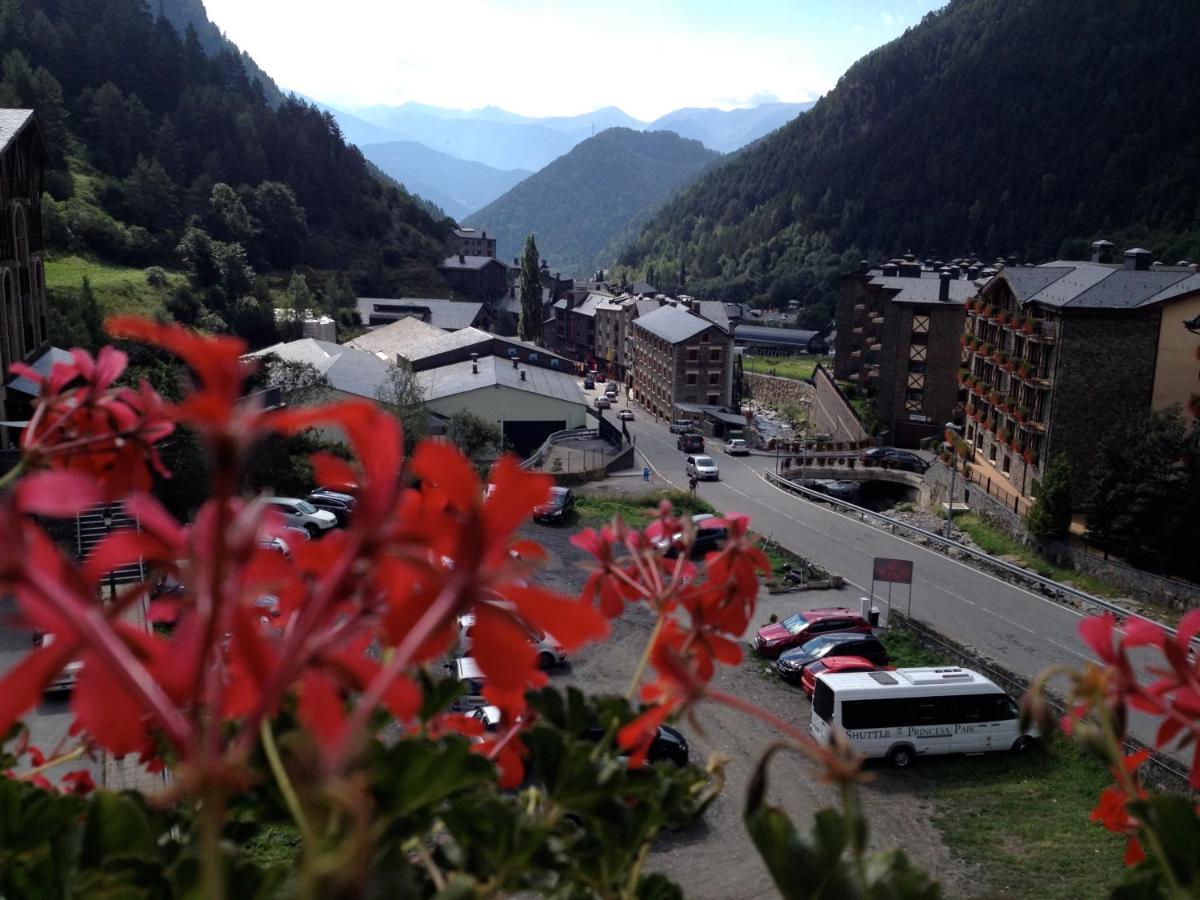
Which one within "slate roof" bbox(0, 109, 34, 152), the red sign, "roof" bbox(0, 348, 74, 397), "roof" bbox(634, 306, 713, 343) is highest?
"slate roof" bbox(0, 109, 34, 152)

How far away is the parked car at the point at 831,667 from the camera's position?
750 inches

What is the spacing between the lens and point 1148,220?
93500 mm

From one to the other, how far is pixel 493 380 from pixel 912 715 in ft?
101

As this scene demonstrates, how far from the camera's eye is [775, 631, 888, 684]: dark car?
66.0 ft

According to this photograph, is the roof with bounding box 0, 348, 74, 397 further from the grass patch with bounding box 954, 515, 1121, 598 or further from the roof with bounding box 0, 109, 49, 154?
the grass patch with bounding box 954, 515, 1121, 598

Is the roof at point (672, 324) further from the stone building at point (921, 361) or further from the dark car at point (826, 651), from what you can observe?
the dark car at point (826, 651)

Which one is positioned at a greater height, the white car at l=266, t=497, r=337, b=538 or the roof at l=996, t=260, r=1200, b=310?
the roof at l=996, t=260, r=1200, b=310

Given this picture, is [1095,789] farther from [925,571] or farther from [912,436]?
[912,436]

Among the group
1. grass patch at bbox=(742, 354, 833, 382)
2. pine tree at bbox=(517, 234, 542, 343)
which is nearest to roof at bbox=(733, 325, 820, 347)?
grass patch at bbox=(742, 354, 833, 382)

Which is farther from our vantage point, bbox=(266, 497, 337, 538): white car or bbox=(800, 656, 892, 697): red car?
bbox=(266, 497, 337, 538): white car

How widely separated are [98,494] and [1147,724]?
20294 mm

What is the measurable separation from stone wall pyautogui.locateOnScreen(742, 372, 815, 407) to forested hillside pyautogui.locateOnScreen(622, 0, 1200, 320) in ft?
101

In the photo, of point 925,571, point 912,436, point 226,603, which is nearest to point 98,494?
point 226,603

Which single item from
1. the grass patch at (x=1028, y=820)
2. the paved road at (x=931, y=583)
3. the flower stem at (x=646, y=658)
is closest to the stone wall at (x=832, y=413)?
the paved road at (x=931, y=583)
